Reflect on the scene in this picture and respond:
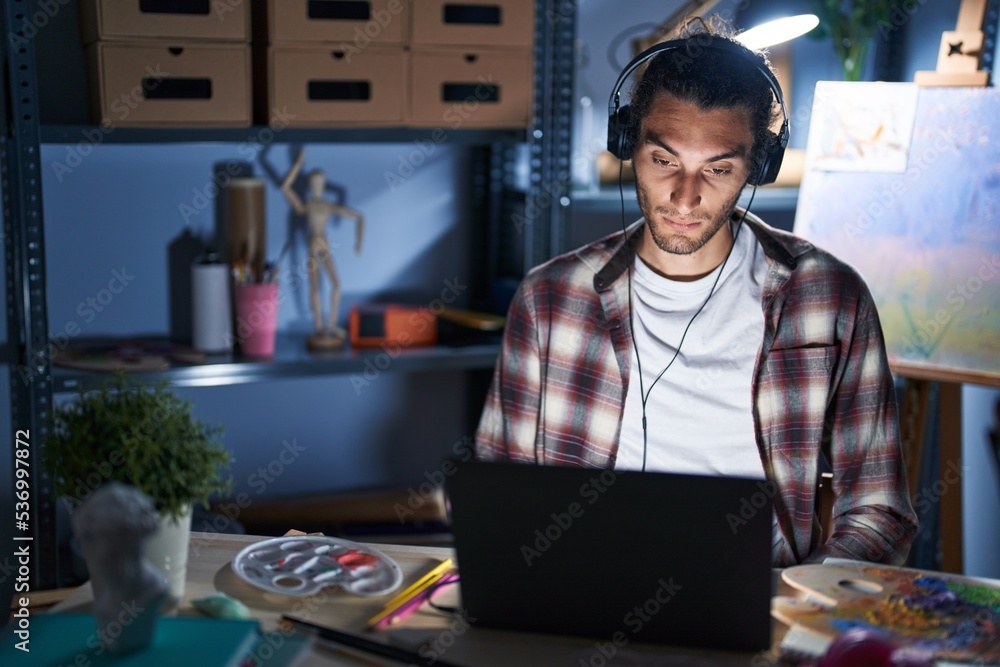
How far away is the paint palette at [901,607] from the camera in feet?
3.35

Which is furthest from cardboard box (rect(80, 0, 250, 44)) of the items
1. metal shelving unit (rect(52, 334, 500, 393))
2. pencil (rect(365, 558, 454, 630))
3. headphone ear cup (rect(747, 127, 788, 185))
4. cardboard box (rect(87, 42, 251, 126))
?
pencil (rect(365, 558, 454, 630))

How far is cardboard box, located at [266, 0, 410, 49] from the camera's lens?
212 cm

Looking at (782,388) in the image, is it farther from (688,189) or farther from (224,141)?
(224,141)

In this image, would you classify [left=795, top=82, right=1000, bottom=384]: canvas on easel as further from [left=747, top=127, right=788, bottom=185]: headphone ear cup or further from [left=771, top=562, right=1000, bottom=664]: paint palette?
[left=771, top=562, right=1000, bottom=664]: paint palette

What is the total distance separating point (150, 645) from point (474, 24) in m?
1.64

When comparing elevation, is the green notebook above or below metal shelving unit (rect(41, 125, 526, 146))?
below

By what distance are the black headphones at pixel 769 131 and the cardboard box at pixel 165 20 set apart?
2.89 feet

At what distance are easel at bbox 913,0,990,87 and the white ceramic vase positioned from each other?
169 cm

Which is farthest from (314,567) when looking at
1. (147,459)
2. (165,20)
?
(165,20)

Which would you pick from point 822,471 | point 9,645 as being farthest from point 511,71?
point 9,645

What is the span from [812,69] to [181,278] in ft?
5.67

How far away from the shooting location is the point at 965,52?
80.7 inches

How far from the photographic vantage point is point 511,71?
91.4 inches

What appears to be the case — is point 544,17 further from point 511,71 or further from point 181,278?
point 181,278
